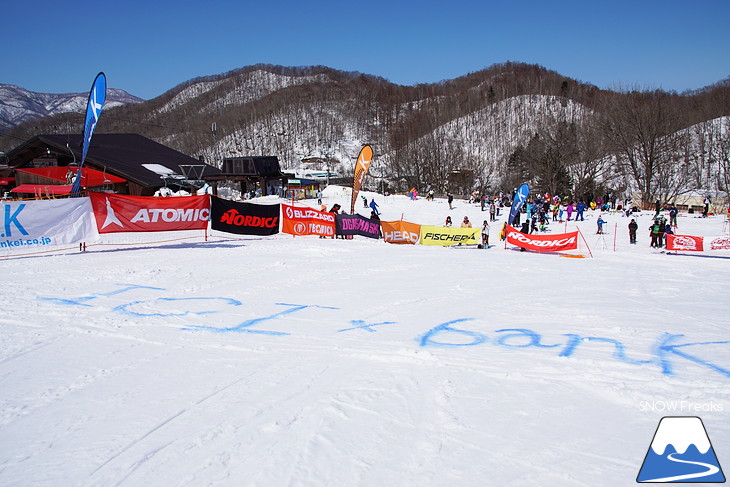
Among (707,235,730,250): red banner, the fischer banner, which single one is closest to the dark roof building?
the fischer banner

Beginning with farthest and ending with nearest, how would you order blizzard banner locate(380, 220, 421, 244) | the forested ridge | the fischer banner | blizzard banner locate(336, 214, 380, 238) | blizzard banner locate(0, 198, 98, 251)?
the forested ridge < the fischer banner < blizzard banner locate(380, 220, 421, 244) < blizzard banner locate(336, 214, 380, 238) < blizzard banner locate(0, 198, 98, 251)

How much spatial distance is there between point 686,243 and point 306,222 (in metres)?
16.7

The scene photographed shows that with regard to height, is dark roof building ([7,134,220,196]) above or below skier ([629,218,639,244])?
above

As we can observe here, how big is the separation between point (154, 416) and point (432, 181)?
81.4m

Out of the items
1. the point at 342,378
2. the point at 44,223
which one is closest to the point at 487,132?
the point at 44,223

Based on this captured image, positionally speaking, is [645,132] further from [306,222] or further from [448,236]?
[306,222]

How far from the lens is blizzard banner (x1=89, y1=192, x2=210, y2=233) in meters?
16.0

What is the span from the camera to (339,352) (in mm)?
7000

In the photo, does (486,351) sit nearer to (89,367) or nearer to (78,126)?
(89,367)

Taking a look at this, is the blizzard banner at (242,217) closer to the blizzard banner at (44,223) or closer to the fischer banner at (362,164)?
the blizzard banner at (44,223)

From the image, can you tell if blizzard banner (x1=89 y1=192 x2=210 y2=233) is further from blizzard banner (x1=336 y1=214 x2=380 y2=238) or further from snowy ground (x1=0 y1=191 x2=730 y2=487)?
blizzard banner (x1=336 y1=214 x2=380 y2=238)

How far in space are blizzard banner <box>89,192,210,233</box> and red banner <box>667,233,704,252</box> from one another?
64.0 feet

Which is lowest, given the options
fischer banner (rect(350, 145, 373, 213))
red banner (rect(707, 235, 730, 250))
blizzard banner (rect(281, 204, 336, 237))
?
red banner (rect(707, 235, 730, 250))

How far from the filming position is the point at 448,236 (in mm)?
23766
